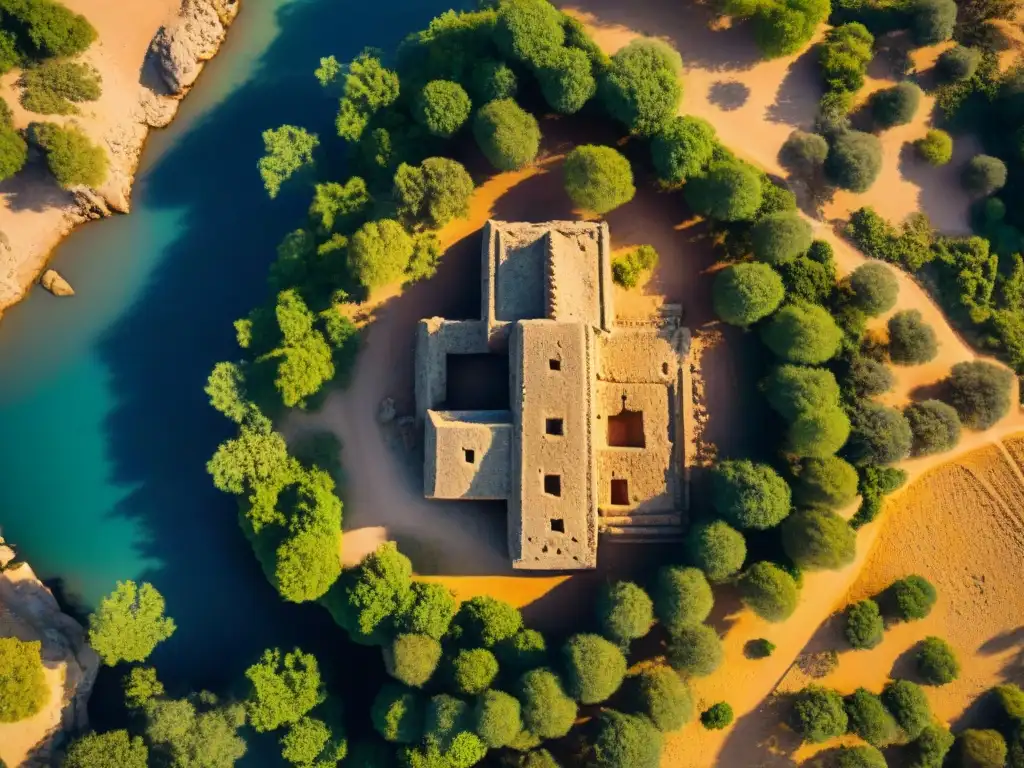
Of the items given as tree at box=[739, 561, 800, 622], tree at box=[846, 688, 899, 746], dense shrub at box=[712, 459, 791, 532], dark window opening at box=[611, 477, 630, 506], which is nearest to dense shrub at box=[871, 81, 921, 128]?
dense shrub at box=[712, 459, 791, 532]

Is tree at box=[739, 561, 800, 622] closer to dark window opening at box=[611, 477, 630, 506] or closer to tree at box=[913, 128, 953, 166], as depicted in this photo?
dark window opening at box=[611, 477, 630, 506]

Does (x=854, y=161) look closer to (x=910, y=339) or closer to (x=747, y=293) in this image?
(x=910, y=339)

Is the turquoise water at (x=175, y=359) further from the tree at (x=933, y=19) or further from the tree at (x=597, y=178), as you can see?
the tree at (x=933, y=19)

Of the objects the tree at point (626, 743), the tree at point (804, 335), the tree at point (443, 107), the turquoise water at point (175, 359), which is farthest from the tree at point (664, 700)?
the tree at point (443, 107)

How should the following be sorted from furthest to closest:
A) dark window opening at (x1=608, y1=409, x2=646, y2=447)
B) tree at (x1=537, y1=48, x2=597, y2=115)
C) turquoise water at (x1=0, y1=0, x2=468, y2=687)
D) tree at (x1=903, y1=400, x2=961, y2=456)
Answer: turquoise water at (x1=0, y1=0, x2=468, y2=687), dark window opening at (x1=608, y1=409, x2=646, y2=447), tree at (x1=537, y1=48, x2=597, y2=115), tree at (x1=903, y1=400, x2=961, y2=456)

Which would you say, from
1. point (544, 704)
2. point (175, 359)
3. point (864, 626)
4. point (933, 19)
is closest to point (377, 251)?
point (175, 359)
